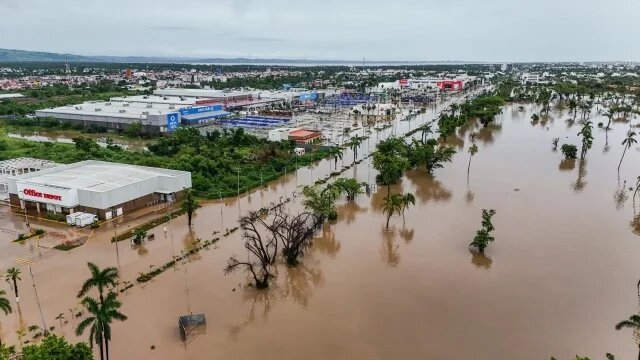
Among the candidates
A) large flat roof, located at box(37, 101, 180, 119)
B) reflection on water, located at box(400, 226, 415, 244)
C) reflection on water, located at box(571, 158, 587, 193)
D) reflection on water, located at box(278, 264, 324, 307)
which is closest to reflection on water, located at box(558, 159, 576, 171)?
reflection on water, located at box(571, 158, 587, 193)

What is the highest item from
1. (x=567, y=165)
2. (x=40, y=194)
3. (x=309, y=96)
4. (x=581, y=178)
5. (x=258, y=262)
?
(x=309, y=96)

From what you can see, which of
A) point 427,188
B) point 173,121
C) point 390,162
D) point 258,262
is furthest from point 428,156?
point 173,121

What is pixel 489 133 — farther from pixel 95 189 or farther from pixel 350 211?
pixel 95 189

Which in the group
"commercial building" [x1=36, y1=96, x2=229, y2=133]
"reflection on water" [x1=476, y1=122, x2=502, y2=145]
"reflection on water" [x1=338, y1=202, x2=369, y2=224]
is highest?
"commercial building" [x1=36, y1=96, x2=229, y2=133]

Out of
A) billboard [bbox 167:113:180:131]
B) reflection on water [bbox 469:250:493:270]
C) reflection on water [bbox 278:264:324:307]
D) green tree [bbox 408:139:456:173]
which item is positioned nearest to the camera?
reflection on water [bbox 278:264:324:307]

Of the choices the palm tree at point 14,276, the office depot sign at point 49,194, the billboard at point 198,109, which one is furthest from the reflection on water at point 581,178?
the billboard at point 198,109

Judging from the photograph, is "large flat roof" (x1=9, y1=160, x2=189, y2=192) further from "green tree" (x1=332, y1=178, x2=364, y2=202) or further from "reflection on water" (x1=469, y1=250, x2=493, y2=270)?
"reflection on water" (x1=469, y1=250, x2=493, y2=270)
